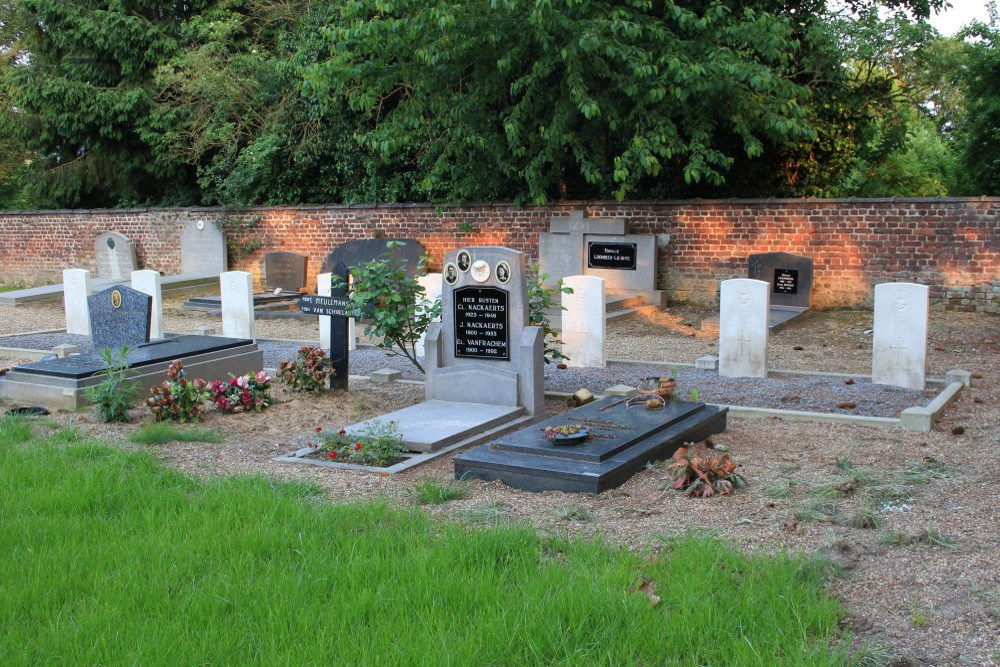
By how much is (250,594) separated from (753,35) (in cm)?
1300

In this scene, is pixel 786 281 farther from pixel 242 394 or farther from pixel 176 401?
pixel 176 401

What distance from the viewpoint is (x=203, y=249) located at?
2138 cm

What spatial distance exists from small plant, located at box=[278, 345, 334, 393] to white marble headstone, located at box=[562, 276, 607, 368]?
292cm

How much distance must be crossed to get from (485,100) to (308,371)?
8375mm

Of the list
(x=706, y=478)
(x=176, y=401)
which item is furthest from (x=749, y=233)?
(x=706, y=478)

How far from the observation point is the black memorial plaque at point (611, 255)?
16.8m

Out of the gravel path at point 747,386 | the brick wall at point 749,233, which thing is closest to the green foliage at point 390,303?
the gravel path at point 747,386

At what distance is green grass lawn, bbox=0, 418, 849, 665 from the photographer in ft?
12.2

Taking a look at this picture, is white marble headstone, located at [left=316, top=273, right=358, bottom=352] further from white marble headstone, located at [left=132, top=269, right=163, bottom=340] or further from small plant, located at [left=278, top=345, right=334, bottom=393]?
small plant, located at [left=278, top=345, right=334, bottom=393]

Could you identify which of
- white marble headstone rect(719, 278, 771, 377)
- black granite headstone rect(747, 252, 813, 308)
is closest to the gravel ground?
white marble headstone rect(719, 278, 771, 377)

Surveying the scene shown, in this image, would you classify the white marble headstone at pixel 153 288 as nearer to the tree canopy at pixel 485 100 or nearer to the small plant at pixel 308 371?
the tree canopy at pixel 485 100

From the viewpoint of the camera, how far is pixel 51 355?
12016mm

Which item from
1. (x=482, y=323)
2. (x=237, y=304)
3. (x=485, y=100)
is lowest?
(x=237, y=304)

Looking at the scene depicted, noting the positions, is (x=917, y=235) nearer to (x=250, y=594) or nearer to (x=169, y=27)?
(x=250, y=594)
